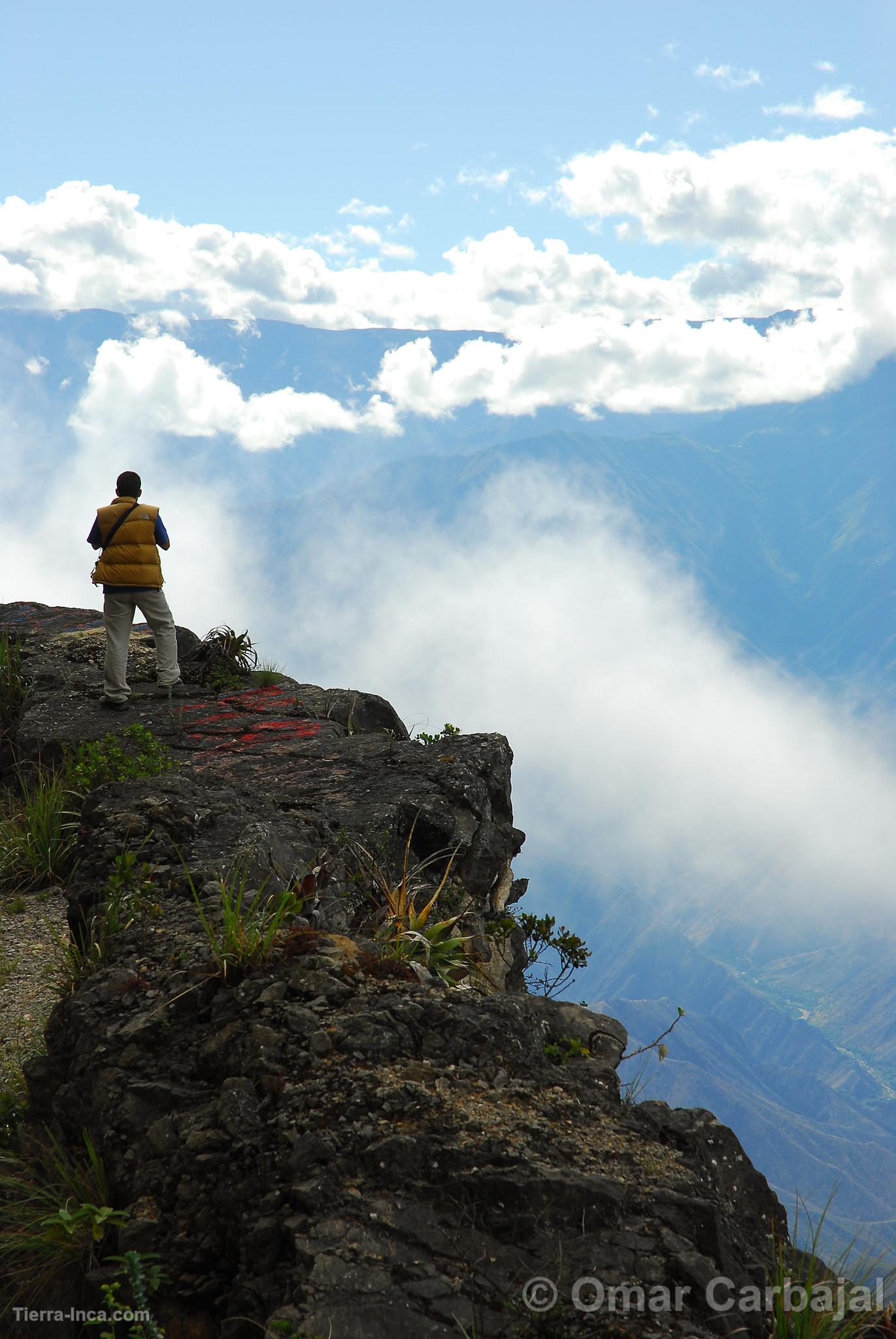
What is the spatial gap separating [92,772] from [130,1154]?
179 inches

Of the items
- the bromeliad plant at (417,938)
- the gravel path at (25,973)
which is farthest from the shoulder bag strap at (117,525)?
the bromeliad plant at (417,938)

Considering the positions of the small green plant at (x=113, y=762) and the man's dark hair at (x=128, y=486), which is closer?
the small green plant at (x=113, y=762)

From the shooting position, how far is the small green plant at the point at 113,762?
7.68 metres

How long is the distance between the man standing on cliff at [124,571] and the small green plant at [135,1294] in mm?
7060

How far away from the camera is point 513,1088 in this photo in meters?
3.73

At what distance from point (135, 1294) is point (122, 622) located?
743cm

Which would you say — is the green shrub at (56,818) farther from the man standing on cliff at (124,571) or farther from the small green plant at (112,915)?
the small green plant at (112,915)

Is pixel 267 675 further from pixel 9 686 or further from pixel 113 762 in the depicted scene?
pixel 113 762

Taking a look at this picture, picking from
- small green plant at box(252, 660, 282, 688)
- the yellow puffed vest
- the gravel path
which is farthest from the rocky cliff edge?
small green plant at box(252, 660, 282, 688)

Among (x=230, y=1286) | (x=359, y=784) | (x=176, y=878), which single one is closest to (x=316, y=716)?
(x=359, y=784)

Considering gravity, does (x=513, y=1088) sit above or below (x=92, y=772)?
below

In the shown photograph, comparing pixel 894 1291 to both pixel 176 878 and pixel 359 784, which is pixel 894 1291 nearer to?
pixel 176 878

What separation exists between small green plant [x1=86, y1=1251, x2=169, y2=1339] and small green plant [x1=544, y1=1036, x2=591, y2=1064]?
1962mm

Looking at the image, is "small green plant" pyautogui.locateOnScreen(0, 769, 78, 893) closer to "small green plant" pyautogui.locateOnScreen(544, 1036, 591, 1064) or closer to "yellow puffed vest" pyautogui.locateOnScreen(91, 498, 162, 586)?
"yellow puffed vest" pyautogui.locateOnScreen(91, 498, 162, 586)
